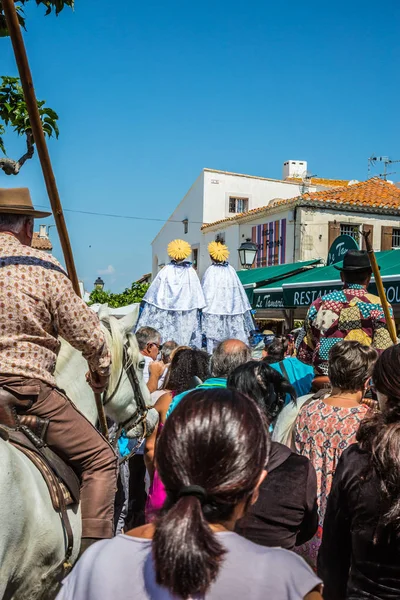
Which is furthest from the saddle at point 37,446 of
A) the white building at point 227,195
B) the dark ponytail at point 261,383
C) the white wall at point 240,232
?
the white building at point 227,195

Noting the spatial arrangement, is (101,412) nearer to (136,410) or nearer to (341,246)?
(136,410)

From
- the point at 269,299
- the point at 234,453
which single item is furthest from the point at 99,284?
the point at 234,453

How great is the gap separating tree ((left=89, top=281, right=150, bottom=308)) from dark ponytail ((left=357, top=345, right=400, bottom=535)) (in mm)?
22303

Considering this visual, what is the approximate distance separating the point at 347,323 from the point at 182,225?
34.6 meters

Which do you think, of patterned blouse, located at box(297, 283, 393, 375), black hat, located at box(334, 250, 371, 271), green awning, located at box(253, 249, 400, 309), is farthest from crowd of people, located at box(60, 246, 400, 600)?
green awning, located at box(253, 249, 400, 309)

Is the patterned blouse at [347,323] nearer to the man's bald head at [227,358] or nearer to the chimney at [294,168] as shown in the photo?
the man's bald head at [227,358]

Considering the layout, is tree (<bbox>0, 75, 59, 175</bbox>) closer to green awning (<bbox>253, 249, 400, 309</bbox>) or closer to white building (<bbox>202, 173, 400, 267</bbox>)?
green awning (<bbox>253, 249, 400, 309</bbox>)

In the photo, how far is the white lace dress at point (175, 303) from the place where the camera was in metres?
8.23

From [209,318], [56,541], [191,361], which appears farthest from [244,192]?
[56,541]

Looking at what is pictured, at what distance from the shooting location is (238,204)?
1469 inches

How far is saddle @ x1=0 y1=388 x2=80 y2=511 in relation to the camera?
120 inches

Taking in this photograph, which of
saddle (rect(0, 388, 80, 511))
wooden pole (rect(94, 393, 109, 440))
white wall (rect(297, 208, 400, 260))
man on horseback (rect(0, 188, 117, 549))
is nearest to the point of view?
saddle (rect(0, 388, 80, 511))

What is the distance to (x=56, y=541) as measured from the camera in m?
3.06

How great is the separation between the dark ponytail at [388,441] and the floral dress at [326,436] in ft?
2.96
